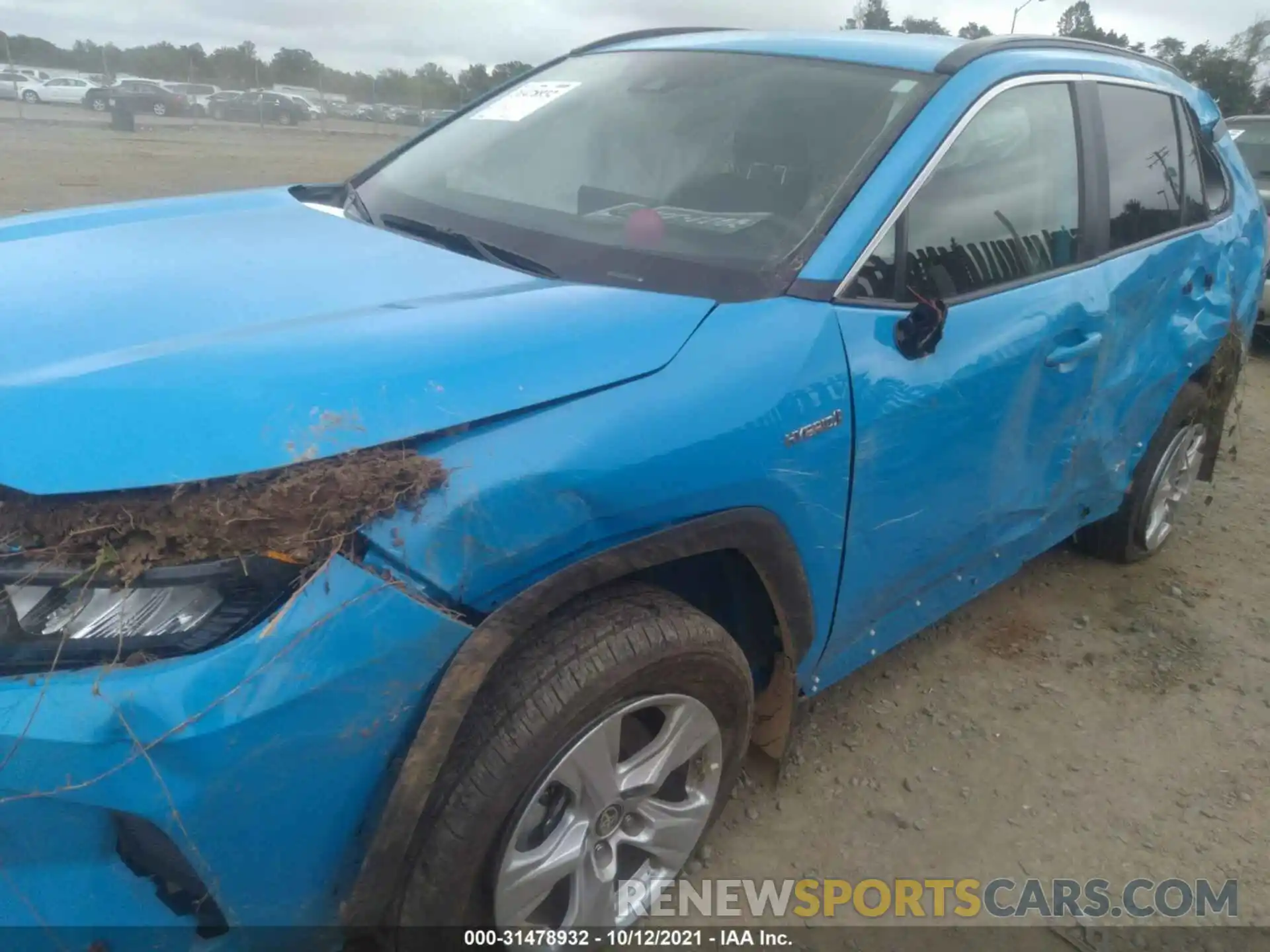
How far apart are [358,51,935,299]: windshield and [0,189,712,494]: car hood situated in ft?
0.70

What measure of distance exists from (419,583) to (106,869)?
1.98 feet

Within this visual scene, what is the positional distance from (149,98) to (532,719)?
30.6 metres

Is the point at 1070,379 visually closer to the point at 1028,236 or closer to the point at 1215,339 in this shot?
the point at 1028,236

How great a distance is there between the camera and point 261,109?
26.6 metres

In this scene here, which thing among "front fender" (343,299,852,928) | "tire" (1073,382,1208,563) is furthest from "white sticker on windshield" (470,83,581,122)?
"tire" (1073,382,1208,563)

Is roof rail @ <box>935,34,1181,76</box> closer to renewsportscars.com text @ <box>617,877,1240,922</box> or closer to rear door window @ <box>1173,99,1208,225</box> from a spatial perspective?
rear door window @ <box>1173,99,1208,225</box>

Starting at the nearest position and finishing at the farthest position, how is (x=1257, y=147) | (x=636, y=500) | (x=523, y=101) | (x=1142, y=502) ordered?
(x=636, y=500)
(x=523, y=101)
(x=1142, y=502)
(x=1257, y=147)

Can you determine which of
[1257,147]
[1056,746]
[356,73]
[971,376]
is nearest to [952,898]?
[1056,746]

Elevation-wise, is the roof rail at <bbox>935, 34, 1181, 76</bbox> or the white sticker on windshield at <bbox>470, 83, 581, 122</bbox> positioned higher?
the roof rail at <bbox>935, 34, 1181, 76</bbox>

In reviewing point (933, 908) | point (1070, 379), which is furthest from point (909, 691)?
point (1070, 379)

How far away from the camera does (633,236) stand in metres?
2.24

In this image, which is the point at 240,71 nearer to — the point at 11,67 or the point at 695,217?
the point at 11,67

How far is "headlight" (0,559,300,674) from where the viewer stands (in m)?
1.34

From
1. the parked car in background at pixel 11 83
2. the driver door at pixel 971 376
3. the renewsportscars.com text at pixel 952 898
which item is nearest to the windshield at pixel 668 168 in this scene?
the driver door at pixel 971 376
